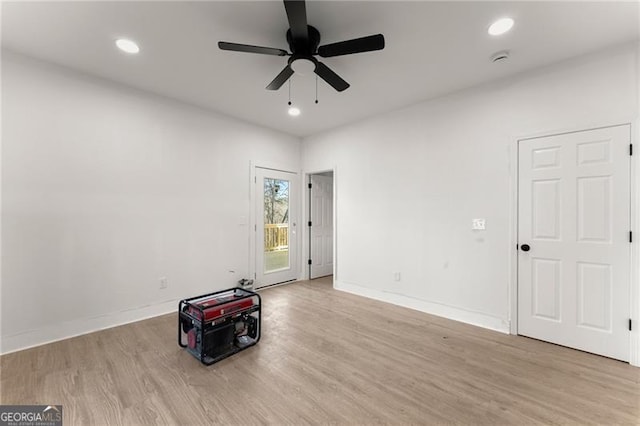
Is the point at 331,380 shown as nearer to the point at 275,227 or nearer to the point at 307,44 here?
the point at 307,44

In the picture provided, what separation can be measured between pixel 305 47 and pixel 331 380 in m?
2.72

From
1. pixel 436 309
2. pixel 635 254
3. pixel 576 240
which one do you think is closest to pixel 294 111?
pixel 436 309

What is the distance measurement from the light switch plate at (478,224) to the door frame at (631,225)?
0.89 feet

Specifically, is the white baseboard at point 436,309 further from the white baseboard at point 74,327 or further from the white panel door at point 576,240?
the white baseboard at point 74,327

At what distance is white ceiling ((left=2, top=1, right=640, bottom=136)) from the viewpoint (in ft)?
6.77

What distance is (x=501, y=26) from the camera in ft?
7.36

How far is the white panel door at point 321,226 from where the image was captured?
219 inches

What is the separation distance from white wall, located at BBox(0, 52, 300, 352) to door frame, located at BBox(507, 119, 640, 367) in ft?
12.5

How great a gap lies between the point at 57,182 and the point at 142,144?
969 millimetres

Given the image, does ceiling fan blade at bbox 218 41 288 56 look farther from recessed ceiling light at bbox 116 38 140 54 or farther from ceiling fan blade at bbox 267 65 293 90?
recessed ceiling light at bbox 116 38 140 54

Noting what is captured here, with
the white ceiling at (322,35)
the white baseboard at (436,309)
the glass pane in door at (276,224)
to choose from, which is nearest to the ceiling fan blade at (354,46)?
the white ceiling at (322,35)

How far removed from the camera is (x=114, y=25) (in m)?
2.25

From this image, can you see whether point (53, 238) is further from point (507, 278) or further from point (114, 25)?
point (507, 278)

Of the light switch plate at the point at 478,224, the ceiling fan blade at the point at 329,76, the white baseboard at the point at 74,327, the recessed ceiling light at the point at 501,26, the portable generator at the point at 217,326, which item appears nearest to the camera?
the recessed ceiling light at the point at 501,26
